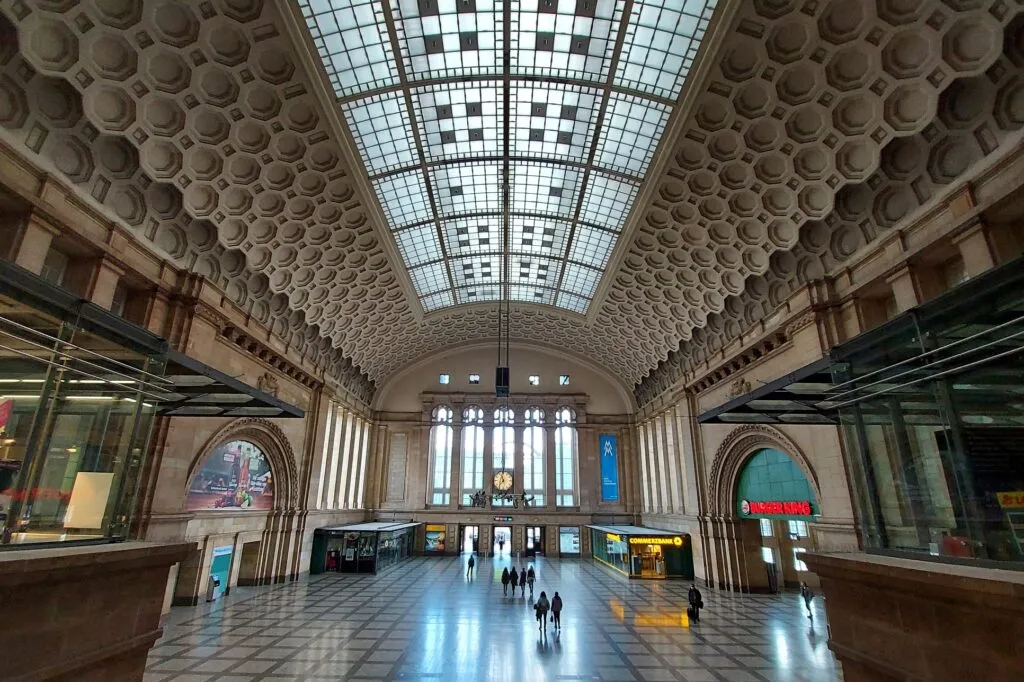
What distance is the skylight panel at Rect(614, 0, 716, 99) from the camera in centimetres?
1405

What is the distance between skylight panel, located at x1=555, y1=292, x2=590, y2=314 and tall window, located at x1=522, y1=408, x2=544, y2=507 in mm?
9574

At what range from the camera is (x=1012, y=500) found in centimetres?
404

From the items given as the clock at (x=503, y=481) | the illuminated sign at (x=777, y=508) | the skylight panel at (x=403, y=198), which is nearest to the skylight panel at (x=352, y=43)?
the skylight panel at (x=403, y=198)

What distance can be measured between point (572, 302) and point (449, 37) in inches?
823

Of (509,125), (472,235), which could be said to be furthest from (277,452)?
(509,125)

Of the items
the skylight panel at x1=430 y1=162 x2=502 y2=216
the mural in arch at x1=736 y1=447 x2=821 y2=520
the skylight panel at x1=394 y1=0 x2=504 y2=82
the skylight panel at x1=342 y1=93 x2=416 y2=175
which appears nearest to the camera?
the skylight panel at x1=394 y1=0 x2=504 y2=82

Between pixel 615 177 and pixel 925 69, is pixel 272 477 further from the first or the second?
pixel 925 69

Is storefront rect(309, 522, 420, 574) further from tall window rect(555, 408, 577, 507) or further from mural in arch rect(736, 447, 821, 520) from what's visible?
mural in arch rect(736, 447, 821, 520)

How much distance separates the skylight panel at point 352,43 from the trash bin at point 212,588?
60.7 feet

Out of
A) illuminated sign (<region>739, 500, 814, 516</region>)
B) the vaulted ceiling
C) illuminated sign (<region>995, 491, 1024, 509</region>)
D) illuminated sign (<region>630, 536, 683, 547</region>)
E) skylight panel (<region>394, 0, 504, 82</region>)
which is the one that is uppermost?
skylight panel (<region>394, 0, 504, 82</region>)

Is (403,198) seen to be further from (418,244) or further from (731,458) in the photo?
(731,458)

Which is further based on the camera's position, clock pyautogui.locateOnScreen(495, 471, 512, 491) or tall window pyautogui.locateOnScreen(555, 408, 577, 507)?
tall window pyautogui.locateOnScreen(555, 408, 577, 507)

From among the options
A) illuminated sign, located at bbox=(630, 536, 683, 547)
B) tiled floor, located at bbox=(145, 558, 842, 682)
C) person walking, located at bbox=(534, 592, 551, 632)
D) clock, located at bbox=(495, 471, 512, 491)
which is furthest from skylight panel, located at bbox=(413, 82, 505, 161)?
clock, located at bbox=(495, 471, 512, 491)

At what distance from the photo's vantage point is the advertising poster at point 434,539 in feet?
123
